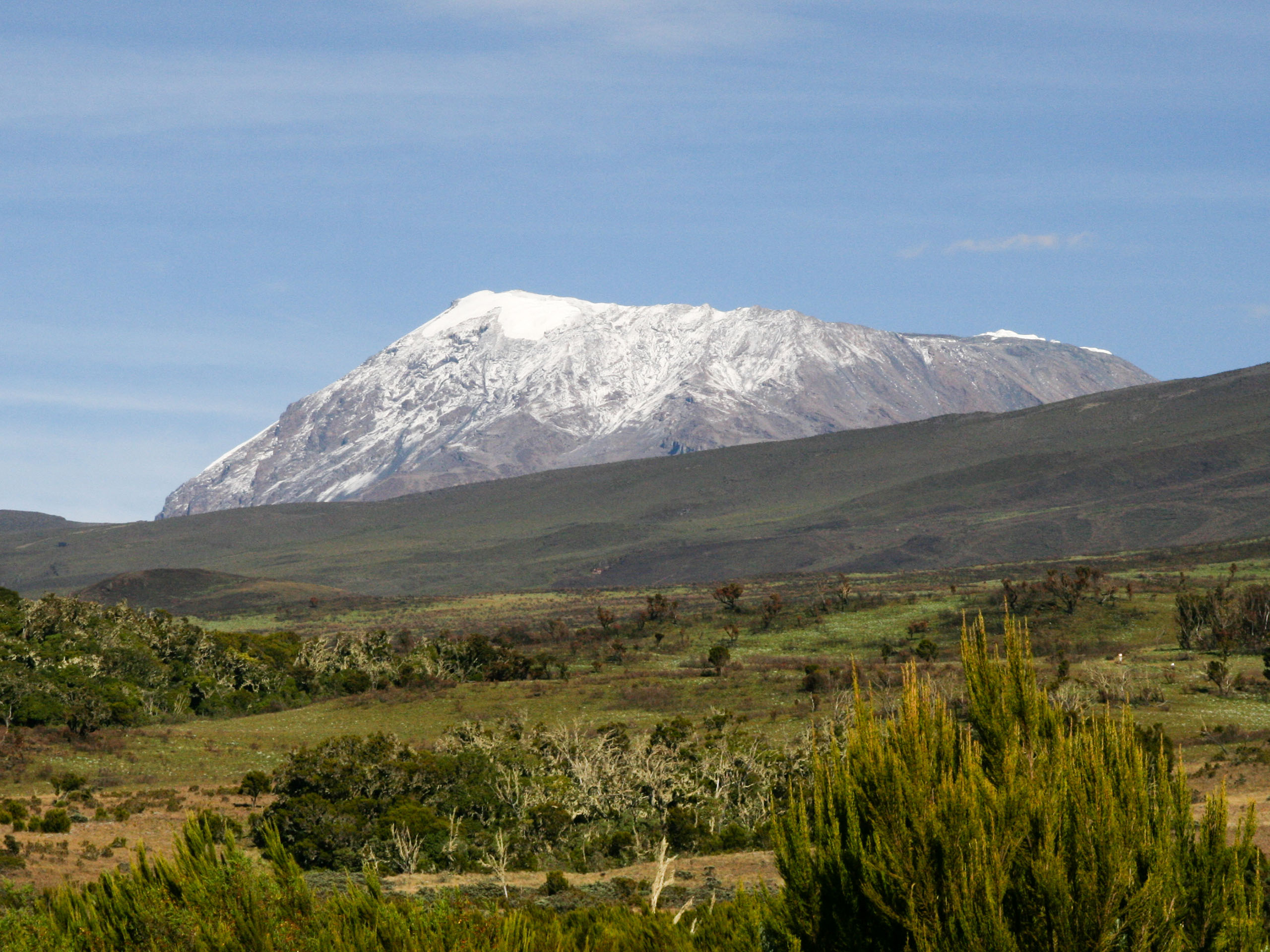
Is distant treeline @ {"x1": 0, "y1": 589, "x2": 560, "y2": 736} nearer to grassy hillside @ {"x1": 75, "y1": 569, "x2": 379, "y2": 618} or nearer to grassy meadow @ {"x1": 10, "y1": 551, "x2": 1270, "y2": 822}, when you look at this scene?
grassy meadow @ {"x1": 10, "y1": 551, "x2": 1270, "y2": 822}

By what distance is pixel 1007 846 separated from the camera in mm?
9180

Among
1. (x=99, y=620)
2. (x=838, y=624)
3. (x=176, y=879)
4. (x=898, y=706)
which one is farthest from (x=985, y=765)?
(x=838, y=624)

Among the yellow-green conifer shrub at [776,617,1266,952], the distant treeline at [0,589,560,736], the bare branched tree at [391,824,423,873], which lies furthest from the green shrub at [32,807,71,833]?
the yellow-green conifer shrub at [776,617,1266,952]

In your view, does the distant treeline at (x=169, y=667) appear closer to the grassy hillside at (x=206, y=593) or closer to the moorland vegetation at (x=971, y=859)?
the moorland vegetation at (x=971, y=859)

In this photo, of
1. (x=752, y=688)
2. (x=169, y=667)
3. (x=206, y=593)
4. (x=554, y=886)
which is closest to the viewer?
(x=554, y=886)

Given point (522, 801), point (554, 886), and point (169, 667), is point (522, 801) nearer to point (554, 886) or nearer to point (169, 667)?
point (554, 886)

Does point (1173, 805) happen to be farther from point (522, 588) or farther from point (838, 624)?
point (522, 588)

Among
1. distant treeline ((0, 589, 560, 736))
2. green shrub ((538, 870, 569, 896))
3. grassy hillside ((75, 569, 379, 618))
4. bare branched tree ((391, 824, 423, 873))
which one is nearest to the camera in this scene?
green shrub ((538, 870, 569, 896))

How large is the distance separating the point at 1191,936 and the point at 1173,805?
100 centimetres

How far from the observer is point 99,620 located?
66500 mm

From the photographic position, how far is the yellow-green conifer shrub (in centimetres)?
891

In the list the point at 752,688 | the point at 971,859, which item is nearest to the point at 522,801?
the point at 752,688

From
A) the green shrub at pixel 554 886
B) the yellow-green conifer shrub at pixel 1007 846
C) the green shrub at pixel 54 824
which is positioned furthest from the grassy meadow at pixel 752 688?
the yellow-green conifer shrub at pixel 1007 846

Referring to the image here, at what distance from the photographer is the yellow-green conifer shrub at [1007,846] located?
8.91 meters
